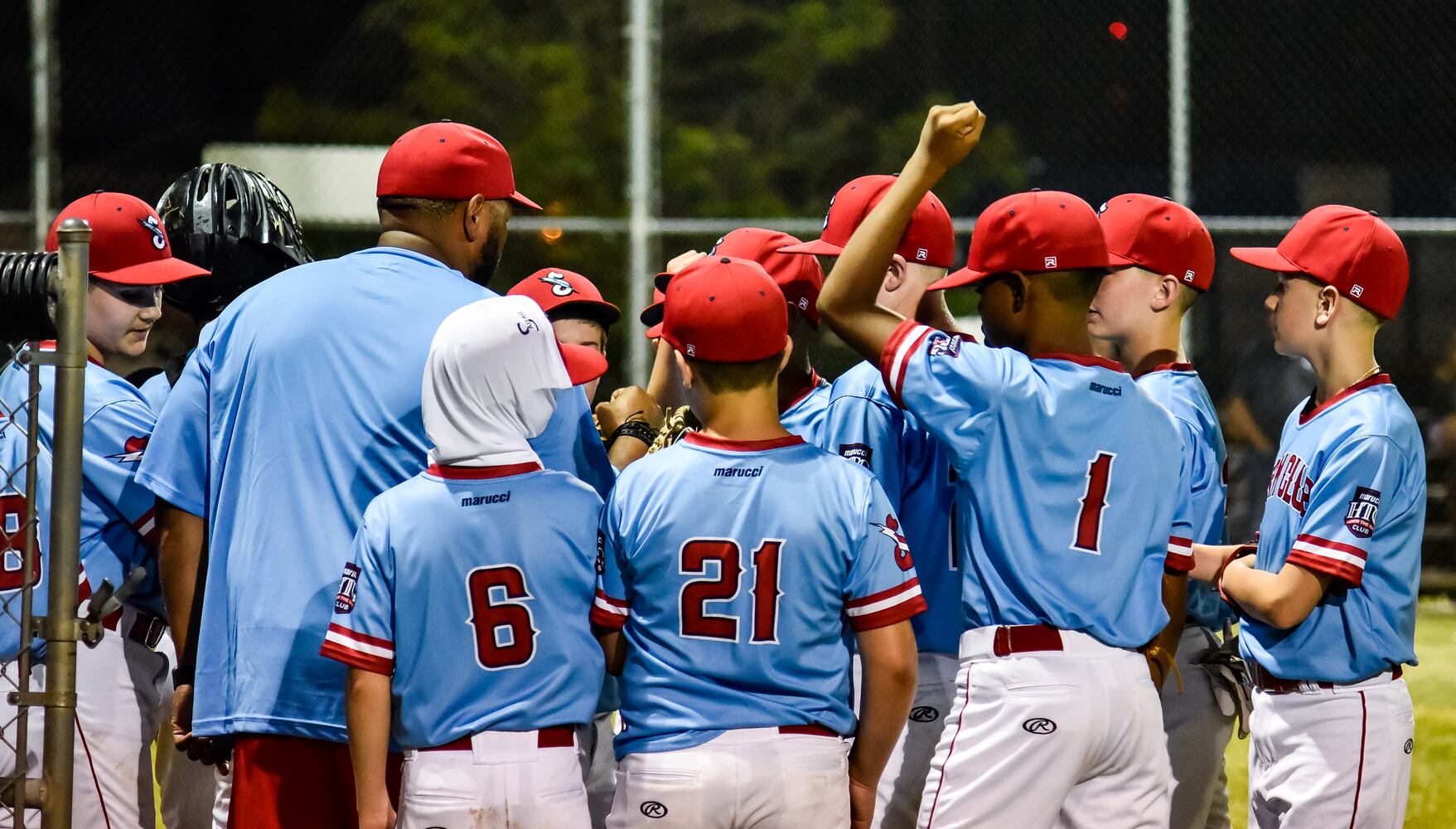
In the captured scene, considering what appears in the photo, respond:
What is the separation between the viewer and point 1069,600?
10.6ft

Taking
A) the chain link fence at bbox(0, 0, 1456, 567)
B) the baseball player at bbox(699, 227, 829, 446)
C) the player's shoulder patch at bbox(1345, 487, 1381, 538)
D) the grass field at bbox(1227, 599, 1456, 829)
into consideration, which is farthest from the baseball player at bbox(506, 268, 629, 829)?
the chain link fence at bbox(0, 0, 1456, 567)

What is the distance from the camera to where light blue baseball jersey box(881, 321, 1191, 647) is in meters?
3.18

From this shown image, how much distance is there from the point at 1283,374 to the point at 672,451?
9784 mm

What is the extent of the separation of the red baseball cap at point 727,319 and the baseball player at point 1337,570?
55.7 inches

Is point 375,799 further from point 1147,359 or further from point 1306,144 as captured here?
point 1306,144

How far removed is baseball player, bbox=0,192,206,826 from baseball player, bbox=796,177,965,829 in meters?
1.66

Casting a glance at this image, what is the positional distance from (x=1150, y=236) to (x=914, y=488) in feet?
3.60

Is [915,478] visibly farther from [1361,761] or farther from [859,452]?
[1361,761]

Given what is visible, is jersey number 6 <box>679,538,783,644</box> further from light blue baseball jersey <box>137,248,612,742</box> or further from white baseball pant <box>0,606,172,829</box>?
white baseball pant <box>0,606,172,829</box>

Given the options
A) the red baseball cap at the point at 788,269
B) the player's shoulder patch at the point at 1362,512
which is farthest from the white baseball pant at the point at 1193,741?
the red baseball cap at the point at 788,269

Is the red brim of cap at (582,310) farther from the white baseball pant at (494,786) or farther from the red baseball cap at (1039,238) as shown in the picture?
the white baseball pant at (494,786)

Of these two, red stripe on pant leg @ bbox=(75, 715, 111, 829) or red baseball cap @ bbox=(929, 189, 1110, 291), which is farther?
red stripe on pant leg @ bbox=(75, 715, 111, 829)

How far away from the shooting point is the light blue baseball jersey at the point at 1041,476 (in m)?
3.18

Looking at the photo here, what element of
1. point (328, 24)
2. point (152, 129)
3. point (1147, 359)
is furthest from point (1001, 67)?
point (1147, 359)
